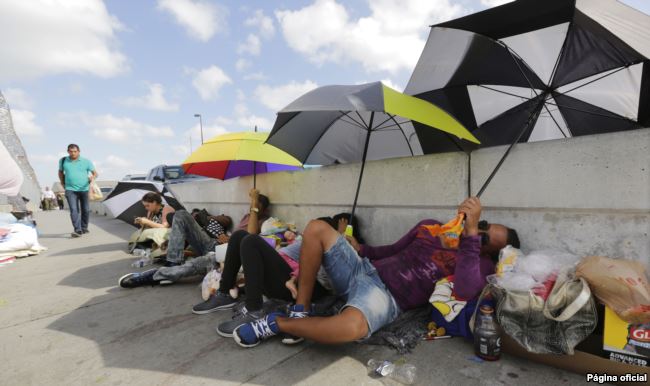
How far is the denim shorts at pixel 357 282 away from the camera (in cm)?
215

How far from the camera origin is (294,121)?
3494mm

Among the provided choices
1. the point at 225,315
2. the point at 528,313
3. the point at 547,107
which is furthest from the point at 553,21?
the point at 225,315

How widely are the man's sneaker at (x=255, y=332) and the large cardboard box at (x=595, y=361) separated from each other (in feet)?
5.56

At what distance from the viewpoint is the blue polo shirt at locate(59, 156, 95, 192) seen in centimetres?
696

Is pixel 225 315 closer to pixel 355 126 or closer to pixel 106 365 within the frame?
pixel 106 365

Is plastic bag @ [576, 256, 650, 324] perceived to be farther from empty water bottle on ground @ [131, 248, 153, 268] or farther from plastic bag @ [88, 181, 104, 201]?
plastic bag @ [88, 181, 104, 201]

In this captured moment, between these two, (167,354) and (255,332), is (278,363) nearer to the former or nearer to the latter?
(255,332)

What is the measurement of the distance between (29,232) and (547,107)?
813 cm

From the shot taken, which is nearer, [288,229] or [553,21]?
[553,21]

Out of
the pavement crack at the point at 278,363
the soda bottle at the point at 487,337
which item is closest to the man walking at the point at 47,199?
the pavement crack at the point at 278,363

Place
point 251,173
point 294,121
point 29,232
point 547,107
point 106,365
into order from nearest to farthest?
point 106,365 < point 547,107 < point 294,121 < point 251,173 < point 29,232

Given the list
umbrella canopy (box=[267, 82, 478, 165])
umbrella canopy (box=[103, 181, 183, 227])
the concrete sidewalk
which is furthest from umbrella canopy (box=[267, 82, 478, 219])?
umbrella canopy (box=[103, 181, 183, 227])

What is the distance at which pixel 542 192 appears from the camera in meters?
2.50

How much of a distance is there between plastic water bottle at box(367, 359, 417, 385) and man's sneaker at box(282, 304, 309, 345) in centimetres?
53
